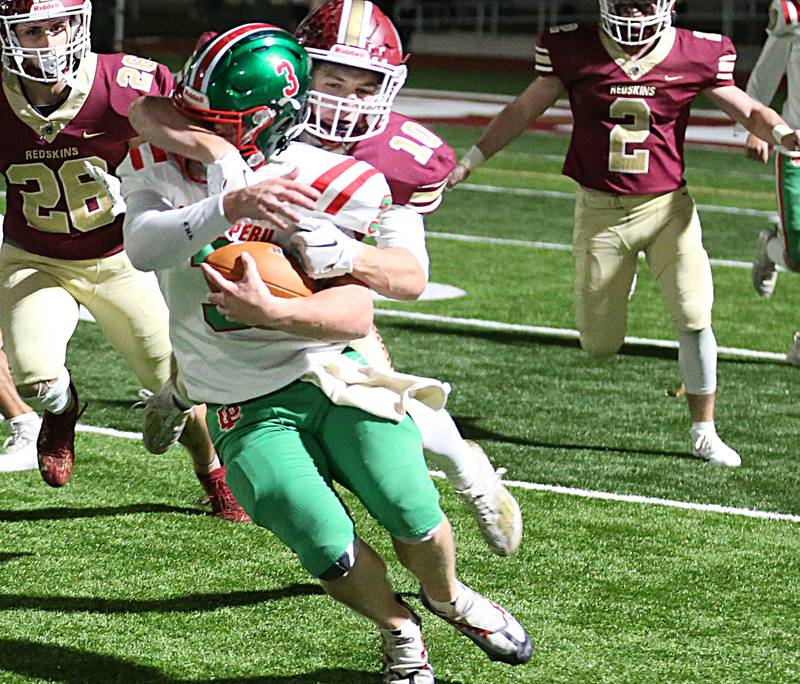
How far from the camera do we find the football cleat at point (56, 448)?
181 inches

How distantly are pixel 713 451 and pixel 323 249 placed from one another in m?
2.65

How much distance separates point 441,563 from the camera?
10.3ft

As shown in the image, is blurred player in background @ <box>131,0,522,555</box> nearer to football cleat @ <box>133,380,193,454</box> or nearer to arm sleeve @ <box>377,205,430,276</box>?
arm sleeve @ <box>377,205,430,276</box>

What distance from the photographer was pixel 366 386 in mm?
3174

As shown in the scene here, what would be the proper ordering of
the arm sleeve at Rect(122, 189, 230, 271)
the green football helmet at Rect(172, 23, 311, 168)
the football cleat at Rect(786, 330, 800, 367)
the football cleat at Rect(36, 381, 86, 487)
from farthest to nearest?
the football cleat at Rect(786, 330, 800, 367) < the football cleat at Rect(36, 381, 86, 487) < the green football helmet at Rect(172, 23, 311, 168) < the arm sleeve at Rect(122, 189, 230, 271)

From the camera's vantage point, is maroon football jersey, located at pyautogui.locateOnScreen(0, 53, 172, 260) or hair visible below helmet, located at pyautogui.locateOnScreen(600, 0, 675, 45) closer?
maroon football jersey, located at pyautogui.locateOnScreen(0, 53, 172, 260)

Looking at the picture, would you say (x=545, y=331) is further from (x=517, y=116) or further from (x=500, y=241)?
(x=500, y=241)

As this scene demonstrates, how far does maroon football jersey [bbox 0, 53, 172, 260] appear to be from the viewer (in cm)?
444

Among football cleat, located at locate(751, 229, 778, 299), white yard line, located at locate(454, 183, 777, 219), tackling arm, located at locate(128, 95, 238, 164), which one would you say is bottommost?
white yard line, located at locate(454, 183, 777, 219)

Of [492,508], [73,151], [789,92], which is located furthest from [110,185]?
[789,92]

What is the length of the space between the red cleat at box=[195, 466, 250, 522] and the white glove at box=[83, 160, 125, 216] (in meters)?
0.83

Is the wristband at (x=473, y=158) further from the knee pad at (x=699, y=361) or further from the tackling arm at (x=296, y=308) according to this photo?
the tackling arm at (x=296, y=308)

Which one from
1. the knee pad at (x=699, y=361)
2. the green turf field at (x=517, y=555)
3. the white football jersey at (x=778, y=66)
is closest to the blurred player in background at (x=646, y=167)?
the knee pad at (x=699, y=361)

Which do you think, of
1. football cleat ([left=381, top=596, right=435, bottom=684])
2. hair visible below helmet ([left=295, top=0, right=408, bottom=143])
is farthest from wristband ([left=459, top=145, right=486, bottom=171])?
football cleat ([left=381, top=596, right=435, bottom=684])
